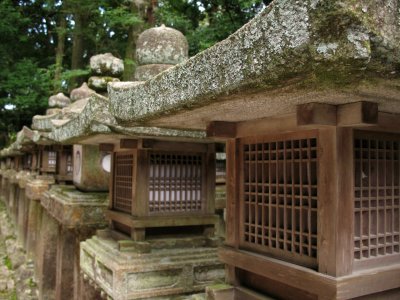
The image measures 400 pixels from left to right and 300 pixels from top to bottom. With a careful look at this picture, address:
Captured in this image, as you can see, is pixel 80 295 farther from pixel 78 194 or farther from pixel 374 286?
pixel 374 286

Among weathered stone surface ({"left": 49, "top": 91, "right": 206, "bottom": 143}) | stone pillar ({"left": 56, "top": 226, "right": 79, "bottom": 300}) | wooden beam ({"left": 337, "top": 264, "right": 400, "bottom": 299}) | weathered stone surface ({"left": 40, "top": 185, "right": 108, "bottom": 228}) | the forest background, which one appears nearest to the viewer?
wooden beam ({"left": 337, "top": 264, "right": 400, "bottom": 299})

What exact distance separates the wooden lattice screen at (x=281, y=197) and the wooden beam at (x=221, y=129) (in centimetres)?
Answer: 18

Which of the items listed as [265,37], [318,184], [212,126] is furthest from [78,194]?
[265,37]

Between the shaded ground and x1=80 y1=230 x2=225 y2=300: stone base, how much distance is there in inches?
310

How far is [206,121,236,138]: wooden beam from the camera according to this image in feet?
13.5

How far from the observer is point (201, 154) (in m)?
6.50

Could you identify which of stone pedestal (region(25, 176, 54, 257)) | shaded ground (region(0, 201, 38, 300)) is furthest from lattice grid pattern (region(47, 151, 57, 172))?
shaded ground (region(0, 201, 38, 300))

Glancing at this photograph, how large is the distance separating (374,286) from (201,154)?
11.6ft

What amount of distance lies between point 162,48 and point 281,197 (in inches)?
114

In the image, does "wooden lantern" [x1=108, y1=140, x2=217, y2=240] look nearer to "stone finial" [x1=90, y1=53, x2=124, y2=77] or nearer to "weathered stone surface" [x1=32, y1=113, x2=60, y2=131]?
"stone finial" [x1=90, y1=53, x2=124, y2=77]

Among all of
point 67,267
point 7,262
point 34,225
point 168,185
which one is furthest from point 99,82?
point 7,262

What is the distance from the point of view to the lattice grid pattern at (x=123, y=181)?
6648 millimetres

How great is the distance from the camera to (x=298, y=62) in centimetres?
209

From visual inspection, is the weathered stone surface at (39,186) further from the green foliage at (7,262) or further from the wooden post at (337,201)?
the wooden post at (337,201)
